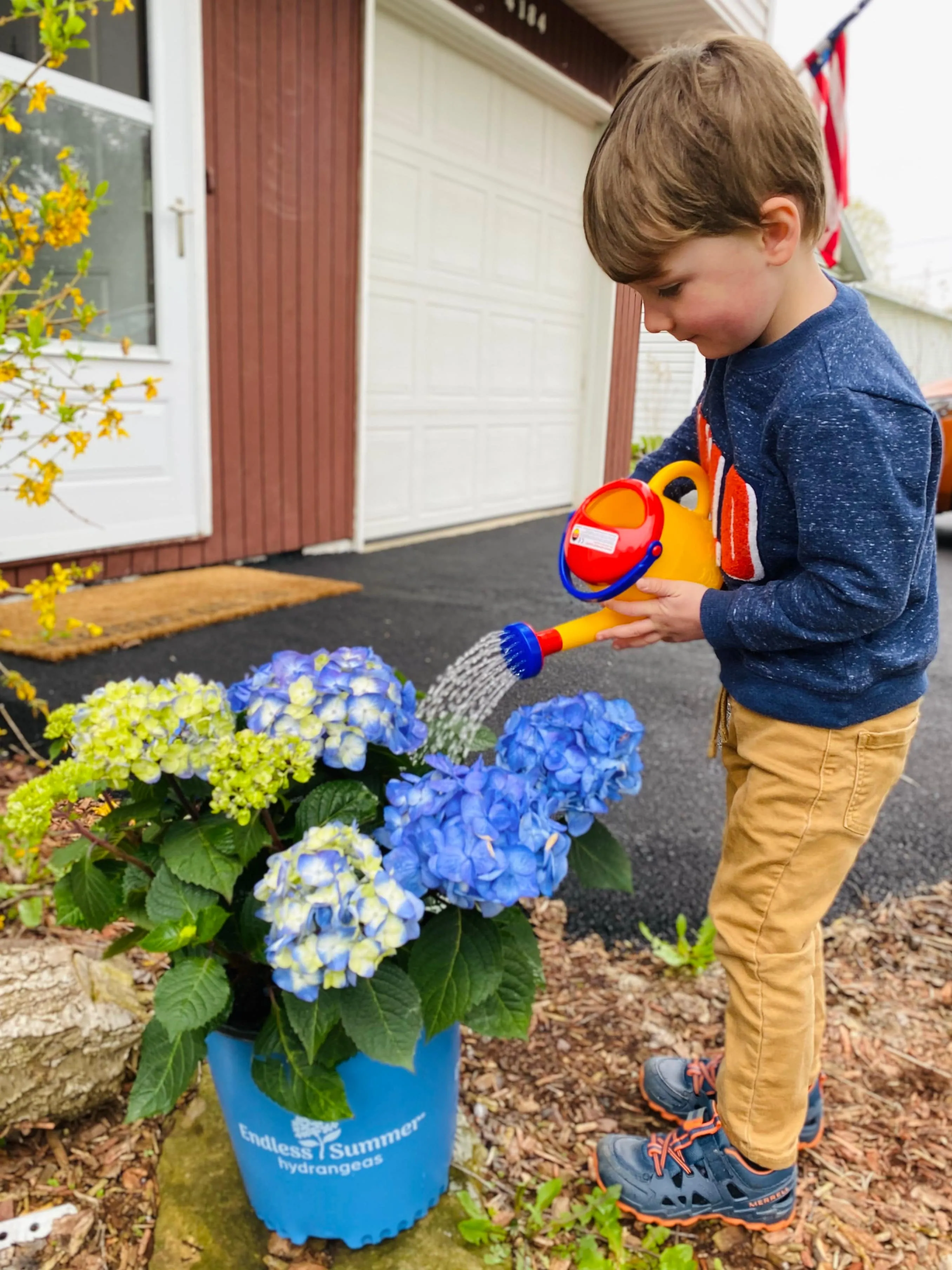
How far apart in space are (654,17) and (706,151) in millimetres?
6772

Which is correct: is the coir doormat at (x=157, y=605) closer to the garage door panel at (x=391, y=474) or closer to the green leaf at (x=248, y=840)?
the garage door panel at (x=391, y=474)

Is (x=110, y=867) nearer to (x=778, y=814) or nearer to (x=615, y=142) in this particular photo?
(x=778, y=814)

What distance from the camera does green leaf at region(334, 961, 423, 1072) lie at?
0.96 meters

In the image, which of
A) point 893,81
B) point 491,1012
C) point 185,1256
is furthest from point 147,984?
point 893,81

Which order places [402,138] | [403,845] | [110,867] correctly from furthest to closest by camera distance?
[402,138], [110,867], [403,845]

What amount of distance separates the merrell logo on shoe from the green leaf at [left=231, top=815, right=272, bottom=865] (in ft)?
2.86

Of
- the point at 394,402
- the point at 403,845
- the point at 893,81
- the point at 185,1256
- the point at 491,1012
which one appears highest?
the point at 893,81

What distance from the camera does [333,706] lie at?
42.0 inches

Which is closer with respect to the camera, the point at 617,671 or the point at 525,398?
the point at 617,671

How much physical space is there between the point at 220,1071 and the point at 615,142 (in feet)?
3.91

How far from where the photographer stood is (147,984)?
164cm

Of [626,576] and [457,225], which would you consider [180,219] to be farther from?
[626,576]

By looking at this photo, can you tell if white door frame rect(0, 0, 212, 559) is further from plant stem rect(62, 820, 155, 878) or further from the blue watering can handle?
the blue watering can handle

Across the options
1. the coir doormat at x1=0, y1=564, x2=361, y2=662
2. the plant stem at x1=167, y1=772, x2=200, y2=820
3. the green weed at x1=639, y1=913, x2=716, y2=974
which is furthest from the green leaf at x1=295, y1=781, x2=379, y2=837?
the coir doormat at x1=0, y1=564, x2=361, y2=662
